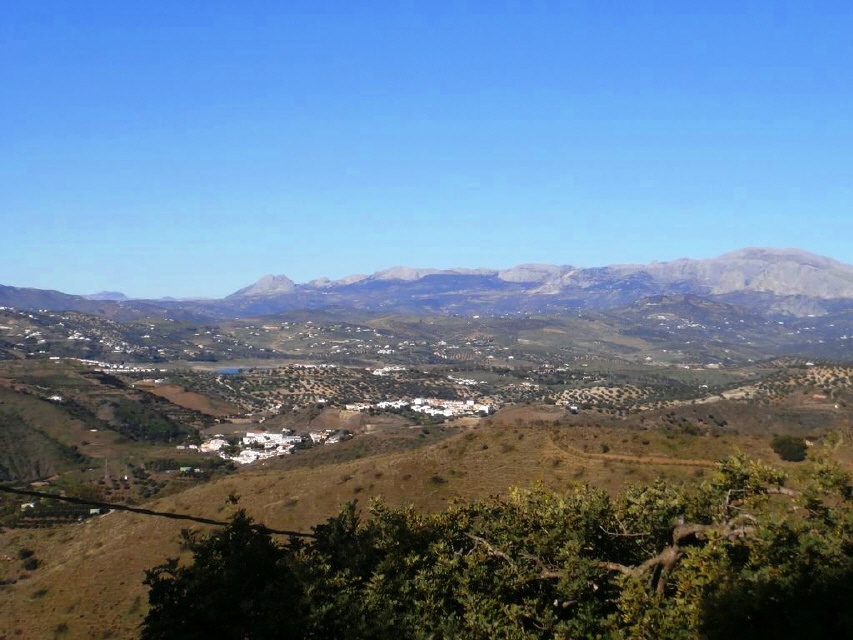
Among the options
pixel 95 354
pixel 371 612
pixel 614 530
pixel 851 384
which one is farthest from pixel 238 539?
pixel 95 354

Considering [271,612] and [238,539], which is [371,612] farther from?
[238,539]

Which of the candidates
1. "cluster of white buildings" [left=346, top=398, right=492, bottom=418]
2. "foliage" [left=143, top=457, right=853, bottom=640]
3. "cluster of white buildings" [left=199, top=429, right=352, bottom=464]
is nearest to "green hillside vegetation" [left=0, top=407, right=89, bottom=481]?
"cluster of white buildings" [left=199, top=429, right=352, bottom=464]

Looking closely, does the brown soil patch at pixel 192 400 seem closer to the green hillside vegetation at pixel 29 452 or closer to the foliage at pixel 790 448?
the green hillside vegetation at pixel 29 452

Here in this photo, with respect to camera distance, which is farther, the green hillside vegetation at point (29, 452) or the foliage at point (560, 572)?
the green hillside vegetation at point (29, 452)

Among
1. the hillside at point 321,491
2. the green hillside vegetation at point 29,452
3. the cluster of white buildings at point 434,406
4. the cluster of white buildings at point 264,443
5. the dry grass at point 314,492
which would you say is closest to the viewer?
the dry grass at point 314,492

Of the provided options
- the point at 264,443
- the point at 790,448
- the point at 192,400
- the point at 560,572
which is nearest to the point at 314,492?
the point at 790,448

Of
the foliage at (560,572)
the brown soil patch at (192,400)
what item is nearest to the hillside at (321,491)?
the foliage at (560,572)

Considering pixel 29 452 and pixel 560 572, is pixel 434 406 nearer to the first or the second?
pixel 29 452

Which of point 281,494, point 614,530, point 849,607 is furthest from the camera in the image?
point 281,494
